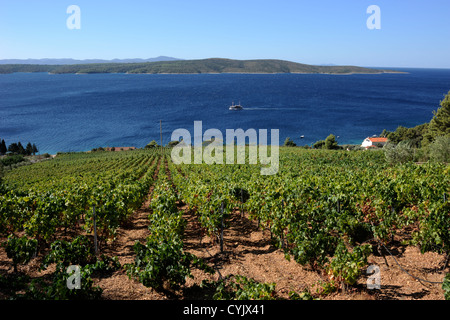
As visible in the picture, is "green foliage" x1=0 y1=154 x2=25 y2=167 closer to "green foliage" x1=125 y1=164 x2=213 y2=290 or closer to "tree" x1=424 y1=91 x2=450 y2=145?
"green foliage" x1=125 y1=164 x2=213 y2=290

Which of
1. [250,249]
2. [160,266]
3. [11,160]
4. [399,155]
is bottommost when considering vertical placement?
[11,160]

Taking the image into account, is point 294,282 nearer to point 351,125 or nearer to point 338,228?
point 338,228

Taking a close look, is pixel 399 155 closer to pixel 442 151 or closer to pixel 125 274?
pixel 442 151

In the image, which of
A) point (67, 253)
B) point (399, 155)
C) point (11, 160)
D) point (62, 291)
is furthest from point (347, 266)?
point (11, 160)

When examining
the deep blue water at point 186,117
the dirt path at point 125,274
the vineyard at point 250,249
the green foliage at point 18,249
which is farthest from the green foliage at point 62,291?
the deep blue water at point 186,117

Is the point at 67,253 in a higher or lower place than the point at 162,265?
lower

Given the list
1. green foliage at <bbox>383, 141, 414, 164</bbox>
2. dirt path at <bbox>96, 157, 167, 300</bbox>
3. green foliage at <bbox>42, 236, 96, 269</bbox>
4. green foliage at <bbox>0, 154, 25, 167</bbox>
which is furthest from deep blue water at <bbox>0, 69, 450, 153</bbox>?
green foliage at <bbox>42, 236, 96, 269</bbox>

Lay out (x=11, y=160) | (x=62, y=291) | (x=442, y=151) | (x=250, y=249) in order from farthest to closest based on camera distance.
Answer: (x=11, y=160) → (x=442, y=151) → (x=250, y=249) → (x=62, y=291)

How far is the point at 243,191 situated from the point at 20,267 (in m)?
10.5

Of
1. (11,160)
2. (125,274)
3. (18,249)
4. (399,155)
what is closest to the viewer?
(18,249)

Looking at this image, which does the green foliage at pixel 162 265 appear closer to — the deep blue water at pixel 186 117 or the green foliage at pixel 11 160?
the green foliage at pixel 11 160

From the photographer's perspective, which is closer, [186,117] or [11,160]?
[11,160]
